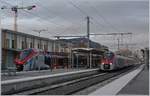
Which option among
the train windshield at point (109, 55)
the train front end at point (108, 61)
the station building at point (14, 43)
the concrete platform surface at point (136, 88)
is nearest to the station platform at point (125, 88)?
the concrete platform surface at point (136, 88)

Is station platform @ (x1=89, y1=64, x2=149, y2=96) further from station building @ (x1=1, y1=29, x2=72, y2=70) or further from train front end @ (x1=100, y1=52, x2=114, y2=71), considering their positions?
station building @ (x1=1, y1=29, x2=72, y2=70)

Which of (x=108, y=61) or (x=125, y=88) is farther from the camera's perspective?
(x=108, y=61)

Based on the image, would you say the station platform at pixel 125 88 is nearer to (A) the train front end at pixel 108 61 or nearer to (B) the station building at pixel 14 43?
(A) the train front end at pixel 108 61

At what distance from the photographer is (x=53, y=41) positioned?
267ft

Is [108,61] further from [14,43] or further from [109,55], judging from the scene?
[14,43]

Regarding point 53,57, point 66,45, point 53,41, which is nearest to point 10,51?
point 53,57

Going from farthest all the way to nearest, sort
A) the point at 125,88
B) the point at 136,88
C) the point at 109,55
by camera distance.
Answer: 1. the point at 109,55
2. the point at 136,88
3. the point at 125,88

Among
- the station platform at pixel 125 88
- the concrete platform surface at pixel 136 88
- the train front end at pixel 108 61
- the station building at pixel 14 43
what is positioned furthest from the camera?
the station building at pixel 14 43


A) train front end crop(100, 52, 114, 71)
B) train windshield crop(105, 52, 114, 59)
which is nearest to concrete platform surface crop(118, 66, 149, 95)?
train front end crop(100, 52, 114, 71)

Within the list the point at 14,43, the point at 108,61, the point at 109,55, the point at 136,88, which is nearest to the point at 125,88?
the point at 136,88

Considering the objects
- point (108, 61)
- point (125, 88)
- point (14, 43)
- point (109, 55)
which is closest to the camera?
point (125, 88)

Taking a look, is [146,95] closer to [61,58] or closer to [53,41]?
[61,58]

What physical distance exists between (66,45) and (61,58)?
17929 millimetres

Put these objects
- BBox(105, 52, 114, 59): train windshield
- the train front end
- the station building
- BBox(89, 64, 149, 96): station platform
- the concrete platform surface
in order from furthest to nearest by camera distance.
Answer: the station building, BBox(105, 52, 114, 59): train windshield, the train front end, the concrete platform surface, BBox(89, 64, 149, 96): station platform
